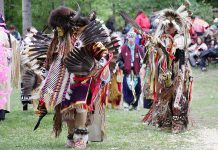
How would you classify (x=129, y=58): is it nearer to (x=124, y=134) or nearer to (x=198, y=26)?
(x=124, y=134)

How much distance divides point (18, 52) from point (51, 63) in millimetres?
3269

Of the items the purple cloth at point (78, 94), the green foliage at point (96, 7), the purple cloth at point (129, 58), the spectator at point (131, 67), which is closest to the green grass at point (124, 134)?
the spectator at point (131, 67)

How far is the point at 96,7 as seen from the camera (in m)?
28.6

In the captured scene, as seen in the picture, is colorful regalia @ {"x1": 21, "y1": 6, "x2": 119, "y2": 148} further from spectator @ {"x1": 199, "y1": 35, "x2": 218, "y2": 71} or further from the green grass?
spectator @ {"x1": 199, "y1": 35, "x2": 218, "y2": 71}

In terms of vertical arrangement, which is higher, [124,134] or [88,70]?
[88,70]

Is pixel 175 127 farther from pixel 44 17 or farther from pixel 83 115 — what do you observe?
pixel 44 17

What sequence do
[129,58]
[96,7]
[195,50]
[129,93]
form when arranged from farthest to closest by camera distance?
[96,7]
[195,50]
[129,93]
[129,58]

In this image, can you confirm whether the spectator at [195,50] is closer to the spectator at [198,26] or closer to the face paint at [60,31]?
the spectator at [198,26]

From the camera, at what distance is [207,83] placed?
1961 cm

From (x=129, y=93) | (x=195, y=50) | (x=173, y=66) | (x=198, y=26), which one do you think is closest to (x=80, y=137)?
(x=173, y=66)

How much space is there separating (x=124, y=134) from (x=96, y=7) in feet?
62.9

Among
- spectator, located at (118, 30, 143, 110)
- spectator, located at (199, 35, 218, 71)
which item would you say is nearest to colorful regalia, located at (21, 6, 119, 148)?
spectator, located at (118, 30, 143, 110)

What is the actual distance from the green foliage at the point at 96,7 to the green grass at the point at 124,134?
36.2ft

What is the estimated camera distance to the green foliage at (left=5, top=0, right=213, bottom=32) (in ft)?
81.0
